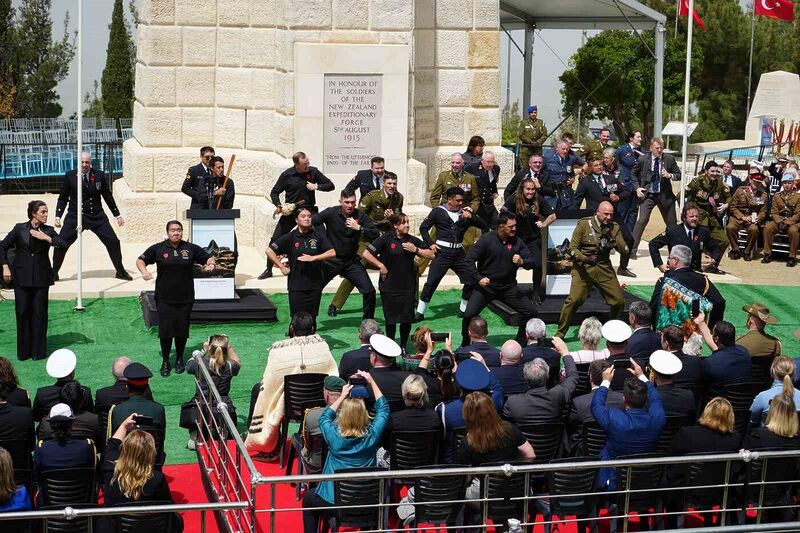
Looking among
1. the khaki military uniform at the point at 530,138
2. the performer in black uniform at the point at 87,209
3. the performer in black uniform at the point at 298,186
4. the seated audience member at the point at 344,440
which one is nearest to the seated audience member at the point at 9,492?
the seated audience member at the point at 344,440

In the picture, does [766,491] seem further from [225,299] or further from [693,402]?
[225,299]

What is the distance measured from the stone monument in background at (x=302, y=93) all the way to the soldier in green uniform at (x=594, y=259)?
15.4ft

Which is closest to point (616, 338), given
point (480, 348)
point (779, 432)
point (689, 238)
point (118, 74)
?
point (480, 348)

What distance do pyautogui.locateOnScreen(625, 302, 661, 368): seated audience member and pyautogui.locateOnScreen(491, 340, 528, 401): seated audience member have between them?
1393 millimetres

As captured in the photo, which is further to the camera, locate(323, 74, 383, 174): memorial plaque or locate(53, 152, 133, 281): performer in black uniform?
locate(323, 74, 383, 174): memorial plaque

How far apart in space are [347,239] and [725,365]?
18.8ft

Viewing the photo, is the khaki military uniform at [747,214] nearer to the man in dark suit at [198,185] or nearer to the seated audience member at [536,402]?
the man in dark suit at [198,185]

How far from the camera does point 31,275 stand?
46.5ft

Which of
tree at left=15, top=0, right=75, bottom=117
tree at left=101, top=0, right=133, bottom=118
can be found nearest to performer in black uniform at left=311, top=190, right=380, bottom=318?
tree at left=101, top=0, right=133, bottom=118

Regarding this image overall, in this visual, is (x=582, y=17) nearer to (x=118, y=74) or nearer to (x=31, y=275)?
(x=118, y=74)

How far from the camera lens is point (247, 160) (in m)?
20.3

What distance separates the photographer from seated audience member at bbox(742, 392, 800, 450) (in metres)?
9.56

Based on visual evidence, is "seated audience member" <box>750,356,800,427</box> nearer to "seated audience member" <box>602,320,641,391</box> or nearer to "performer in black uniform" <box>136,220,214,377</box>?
"seated audience member" <box>602,320,641,391</box>

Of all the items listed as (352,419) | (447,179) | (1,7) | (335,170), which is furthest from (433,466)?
(1,7)
